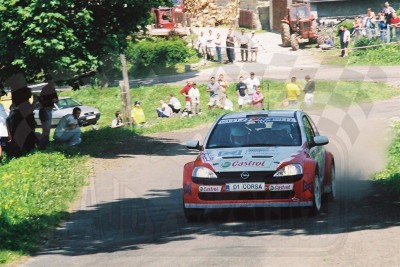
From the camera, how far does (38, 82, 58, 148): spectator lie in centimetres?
2380

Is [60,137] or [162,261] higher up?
[162,261]

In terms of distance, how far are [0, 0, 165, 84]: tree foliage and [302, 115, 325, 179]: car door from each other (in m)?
8.71

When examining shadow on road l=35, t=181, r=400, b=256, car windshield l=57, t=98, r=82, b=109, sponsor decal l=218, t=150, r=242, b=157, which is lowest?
car windshield l=57, t=98, r=82, b=109

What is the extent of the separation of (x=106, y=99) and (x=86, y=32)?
21822mm

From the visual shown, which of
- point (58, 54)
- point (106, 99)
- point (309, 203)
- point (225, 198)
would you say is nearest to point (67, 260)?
point (225, 198)

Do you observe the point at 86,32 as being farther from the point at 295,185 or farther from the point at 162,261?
the point at 162,261

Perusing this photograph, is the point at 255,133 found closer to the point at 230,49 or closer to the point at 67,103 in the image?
the point at 67,103

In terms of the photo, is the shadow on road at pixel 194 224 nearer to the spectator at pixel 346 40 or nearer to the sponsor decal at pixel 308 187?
the sponsor decal at pixel 308 187

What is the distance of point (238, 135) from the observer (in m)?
14.9

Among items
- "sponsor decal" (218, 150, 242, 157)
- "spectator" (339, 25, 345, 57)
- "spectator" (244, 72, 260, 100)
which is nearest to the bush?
"spectator" (339, 25, 345, 57)

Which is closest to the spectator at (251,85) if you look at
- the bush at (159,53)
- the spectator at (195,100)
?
the spectator at (195,100)

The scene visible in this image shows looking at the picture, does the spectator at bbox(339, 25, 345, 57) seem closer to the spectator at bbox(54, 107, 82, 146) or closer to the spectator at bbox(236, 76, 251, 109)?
the spectator at bbox(236, 76, 251, 109)

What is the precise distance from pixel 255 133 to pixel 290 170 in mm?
1536

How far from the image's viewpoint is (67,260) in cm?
1148
